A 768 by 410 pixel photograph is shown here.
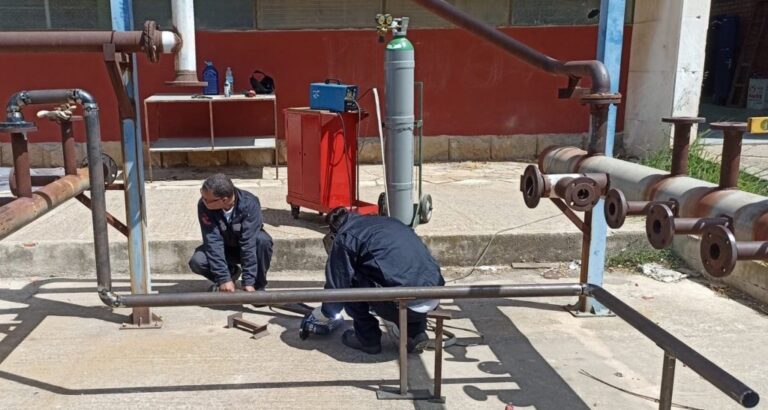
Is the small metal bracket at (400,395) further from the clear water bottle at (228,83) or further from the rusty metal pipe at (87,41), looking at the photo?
the clear water bottle at (228,83)

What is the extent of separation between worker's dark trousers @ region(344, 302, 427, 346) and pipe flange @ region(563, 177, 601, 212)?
4.75ft

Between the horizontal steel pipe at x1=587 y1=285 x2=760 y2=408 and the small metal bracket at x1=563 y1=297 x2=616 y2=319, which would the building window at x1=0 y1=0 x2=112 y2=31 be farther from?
the horizontal steel pipe at x1=587 y1=285 x2=760 y2=408

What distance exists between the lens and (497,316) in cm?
464

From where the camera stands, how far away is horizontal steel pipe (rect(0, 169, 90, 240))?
8.64 feet

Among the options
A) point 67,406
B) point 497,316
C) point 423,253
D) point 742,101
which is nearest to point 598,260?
point 497,316

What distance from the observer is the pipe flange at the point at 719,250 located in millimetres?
1853

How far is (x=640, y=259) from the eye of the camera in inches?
221

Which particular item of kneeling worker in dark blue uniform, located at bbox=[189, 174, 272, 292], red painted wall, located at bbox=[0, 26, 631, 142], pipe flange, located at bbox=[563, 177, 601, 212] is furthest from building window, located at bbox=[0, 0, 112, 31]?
pipe flange, located at bbox=[563, 177, 601, 212]

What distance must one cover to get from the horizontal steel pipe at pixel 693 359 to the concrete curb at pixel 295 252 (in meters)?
2.24

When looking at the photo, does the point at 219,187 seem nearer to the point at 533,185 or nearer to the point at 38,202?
the point at 38,202

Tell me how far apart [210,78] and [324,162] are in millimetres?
2759

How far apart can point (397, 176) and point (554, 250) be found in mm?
1551

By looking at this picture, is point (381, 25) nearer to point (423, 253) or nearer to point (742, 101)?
point (423, 253)

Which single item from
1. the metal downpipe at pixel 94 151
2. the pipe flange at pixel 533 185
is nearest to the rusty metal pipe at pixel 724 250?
the pipe flange at pixel 533 185
